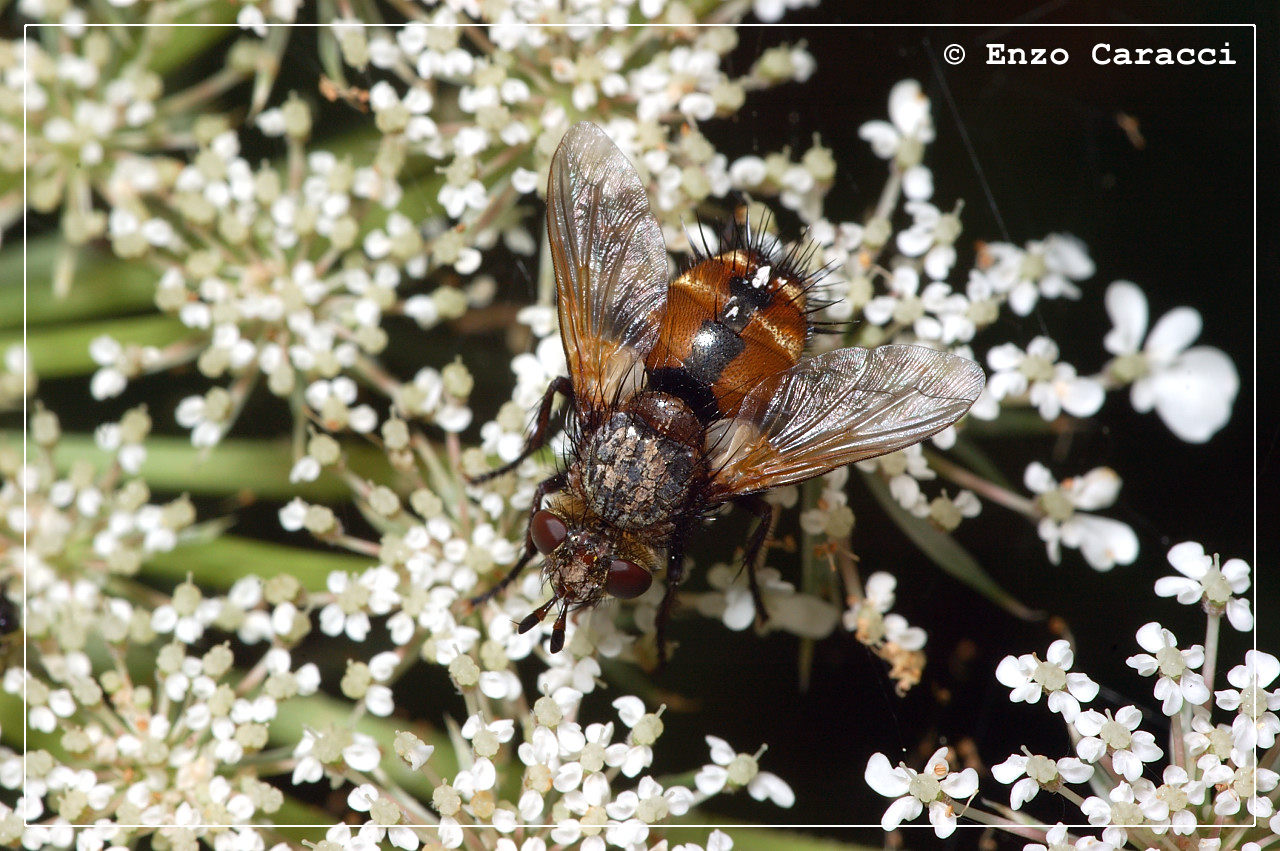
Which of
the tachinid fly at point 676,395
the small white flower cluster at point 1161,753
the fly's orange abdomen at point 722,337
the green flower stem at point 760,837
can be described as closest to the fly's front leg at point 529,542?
→ the tachinid fly at point 676,395

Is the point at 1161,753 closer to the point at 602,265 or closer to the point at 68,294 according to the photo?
the point at 602,265

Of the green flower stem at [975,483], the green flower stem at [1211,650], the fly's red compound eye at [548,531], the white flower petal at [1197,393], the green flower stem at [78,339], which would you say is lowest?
the green flower stem at [1211,650]

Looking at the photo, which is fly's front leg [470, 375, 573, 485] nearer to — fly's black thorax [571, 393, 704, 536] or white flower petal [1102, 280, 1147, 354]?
fly's black thorax [571, 393, 704, 536]

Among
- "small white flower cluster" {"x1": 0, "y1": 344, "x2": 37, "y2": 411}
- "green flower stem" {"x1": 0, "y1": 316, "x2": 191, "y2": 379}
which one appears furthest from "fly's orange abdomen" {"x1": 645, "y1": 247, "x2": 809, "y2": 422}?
"small white flower cluster" {"x1": 0, "y1": 344, "x2": 37, "y2": 411}

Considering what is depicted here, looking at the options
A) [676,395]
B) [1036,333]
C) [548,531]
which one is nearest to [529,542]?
[548,531]

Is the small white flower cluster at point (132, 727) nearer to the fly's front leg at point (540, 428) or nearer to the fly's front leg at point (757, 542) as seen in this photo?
the fly's front leg at point (540, 428)

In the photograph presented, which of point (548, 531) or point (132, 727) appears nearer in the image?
point (548, 531)

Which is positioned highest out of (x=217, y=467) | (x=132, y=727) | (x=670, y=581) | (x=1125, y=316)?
(x=1125, y=316)
